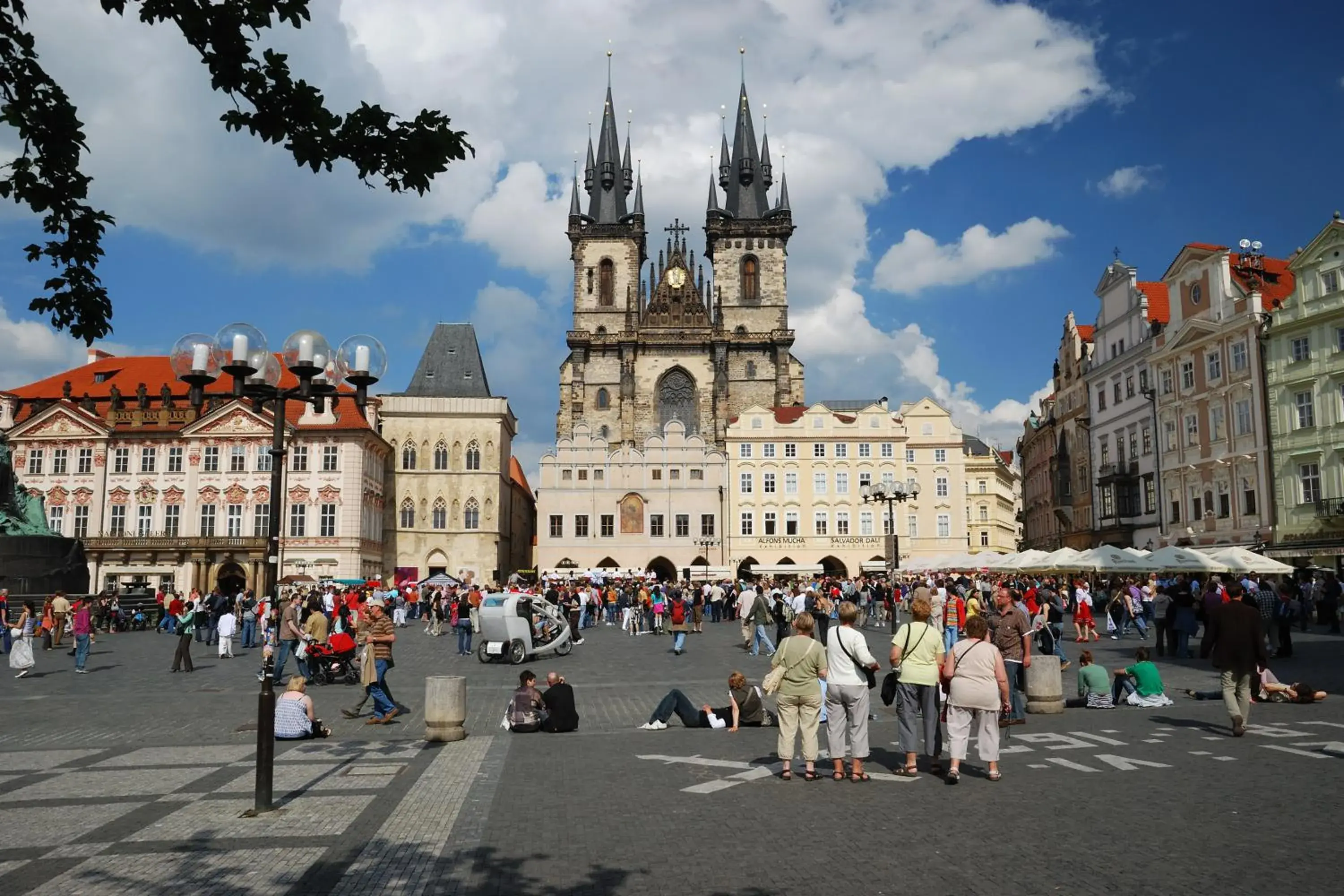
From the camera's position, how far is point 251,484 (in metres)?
60.9

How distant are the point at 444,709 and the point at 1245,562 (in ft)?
78.9

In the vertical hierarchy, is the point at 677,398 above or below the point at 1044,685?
above

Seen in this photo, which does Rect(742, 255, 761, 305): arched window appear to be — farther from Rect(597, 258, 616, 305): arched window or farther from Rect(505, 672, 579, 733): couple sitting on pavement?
Rect(505, 672, 579, 733): couple sitting on pavement

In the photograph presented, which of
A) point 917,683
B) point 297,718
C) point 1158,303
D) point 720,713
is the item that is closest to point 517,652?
point 720,713

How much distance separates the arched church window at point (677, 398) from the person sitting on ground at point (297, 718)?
70909 mm

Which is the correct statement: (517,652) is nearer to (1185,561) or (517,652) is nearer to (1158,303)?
(1185,561)

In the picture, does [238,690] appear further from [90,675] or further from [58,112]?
[58,112]

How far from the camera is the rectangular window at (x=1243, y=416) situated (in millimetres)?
42844

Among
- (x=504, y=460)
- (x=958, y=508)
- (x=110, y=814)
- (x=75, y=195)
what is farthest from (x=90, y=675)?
(x=958, y=508)

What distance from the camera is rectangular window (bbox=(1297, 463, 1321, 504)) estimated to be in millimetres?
39469

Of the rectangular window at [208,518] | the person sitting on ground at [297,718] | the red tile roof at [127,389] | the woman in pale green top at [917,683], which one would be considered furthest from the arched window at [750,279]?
the woman in pale green top at [917,683]

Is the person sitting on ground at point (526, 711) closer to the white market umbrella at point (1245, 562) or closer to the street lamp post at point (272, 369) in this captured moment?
the street lamp post at point (272, 369)

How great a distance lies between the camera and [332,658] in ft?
63.3

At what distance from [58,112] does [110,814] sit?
5495 millimetres
